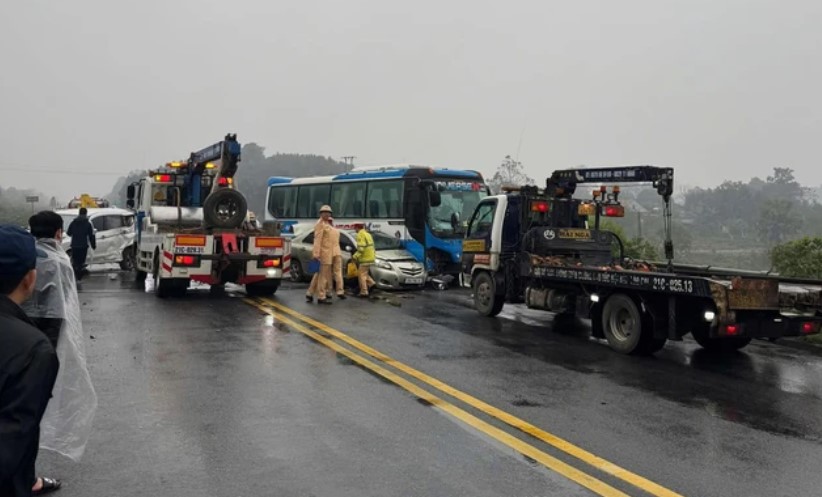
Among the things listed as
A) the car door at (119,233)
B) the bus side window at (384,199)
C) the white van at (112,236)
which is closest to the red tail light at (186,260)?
the bus side window at (384,199)

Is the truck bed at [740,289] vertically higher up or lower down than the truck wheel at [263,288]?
higher up

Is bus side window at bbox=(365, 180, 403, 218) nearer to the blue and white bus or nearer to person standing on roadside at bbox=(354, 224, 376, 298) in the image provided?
the blue and white bus

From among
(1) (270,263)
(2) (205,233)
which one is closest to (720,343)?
(1) (270,263)

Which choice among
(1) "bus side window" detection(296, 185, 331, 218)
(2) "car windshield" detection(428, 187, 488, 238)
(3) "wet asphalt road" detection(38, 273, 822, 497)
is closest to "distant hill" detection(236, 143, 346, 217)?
(1) "bus side window" detection(296, 185, 331, 218)

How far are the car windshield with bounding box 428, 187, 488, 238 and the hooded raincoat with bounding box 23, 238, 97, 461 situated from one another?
48.3 ft

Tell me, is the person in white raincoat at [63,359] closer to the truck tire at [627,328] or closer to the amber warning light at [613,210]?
the truck tire at [627,328]

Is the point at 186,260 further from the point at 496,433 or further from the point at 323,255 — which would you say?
the point at 496,433

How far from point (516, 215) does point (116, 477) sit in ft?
28.9

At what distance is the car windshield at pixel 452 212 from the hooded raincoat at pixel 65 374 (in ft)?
48.3

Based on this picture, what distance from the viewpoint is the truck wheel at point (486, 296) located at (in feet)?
39.9

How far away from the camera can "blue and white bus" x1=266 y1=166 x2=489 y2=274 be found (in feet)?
61.2

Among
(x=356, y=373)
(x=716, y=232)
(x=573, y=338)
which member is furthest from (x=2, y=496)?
(x=716, y=232)

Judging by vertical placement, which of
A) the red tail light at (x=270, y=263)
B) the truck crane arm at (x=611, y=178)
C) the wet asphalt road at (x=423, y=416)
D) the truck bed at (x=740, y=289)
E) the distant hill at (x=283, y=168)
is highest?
the distant hill at (x=283, y=168)

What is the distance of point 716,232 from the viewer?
30.2 metres
